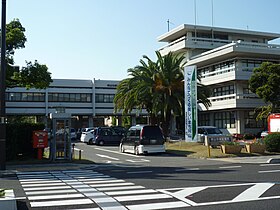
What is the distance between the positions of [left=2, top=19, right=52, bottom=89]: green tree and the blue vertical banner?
10820mm

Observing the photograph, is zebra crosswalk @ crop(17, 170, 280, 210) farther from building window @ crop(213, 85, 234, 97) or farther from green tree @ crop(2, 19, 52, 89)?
building window @ crop(213, 85, 234, 97)

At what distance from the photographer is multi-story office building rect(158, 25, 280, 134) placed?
47719 millimetres

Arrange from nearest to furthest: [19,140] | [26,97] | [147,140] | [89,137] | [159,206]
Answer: [159,206], [19,140], [147,140], [89,137], [26,97]

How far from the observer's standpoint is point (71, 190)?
11.6 metres

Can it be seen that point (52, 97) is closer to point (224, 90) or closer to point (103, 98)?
point (103, 98)

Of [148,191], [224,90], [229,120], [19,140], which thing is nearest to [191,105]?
[19,140]

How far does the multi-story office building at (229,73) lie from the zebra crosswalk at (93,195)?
36104mm

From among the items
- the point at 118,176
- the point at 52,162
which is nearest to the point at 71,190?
the point at 118,176

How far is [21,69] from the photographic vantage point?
74.4 feet

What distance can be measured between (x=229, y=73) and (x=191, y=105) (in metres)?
20.0

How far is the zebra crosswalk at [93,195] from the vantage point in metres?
9.21

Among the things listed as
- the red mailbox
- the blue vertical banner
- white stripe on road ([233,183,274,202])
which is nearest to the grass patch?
the blue vertical banner

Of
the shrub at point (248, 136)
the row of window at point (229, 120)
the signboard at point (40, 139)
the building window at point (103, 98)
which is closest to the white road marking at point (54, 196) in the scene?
the signboard at point (40, 139)

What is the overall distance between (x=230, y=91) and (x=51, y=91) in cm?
2968
